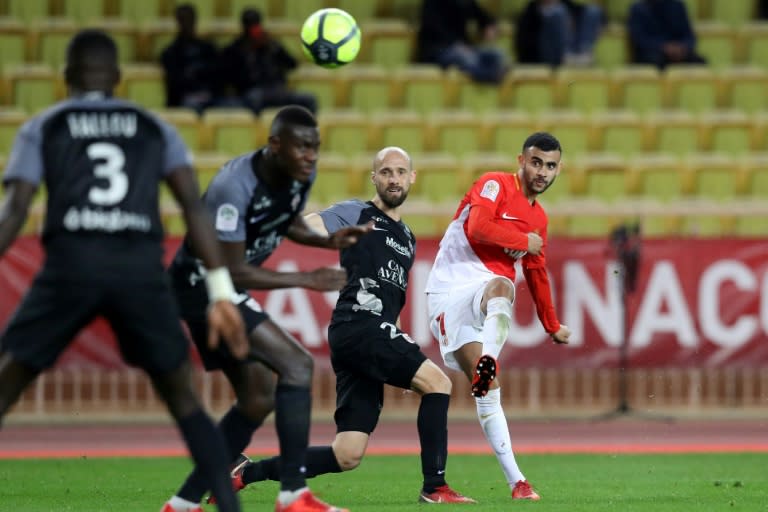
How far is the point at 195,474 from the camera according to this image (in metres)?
7.15

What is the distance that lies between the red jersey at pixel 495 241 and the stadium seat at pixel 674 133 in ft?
31.0

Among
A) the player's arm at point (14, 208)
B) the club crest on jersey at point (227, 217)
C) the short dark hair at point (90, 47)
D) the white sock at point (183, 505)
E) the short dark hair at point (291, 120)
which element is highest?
the short dark hair at point (90, 47)

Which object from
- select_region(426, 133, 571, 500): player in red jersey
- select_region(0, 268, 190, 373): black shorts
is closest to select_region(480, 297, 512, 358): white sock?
select_region(426, 133, 571, 500): player in red jersey

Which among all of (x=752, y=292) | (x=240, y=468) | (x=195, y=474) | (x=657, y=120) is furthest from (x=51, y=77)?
(x=195, y=474)

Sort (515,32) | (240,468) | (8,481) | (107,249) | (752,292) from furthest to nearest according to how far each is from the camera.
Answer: (515,32)
(752,292)
(8,481)
(240,468)
(107,249)

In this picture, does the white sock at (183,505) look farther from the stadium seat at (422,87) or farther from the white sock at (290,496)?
the stadium seat at (422,87)

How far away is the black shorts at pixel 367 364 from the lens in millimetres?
8891

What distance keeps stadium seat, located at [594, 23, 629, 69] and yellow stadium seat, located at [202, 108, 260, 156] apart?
480 cm

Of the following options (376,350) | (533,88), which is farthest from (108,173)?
(533,88)

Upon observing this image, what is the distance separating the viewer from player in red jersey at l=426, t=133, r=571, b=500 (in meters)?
9.37

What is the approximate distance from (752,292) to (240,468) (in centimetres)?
841

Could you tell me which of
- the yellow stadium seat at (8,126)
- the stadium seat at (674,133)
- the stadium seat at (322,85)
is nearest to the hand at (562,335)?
the stadium seat at (674,133)

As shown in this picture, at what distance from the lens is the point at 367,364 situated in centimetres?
894

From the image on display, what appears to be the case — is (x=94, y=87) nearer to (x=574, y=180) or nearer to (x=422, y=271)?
(x=422, y=271)
